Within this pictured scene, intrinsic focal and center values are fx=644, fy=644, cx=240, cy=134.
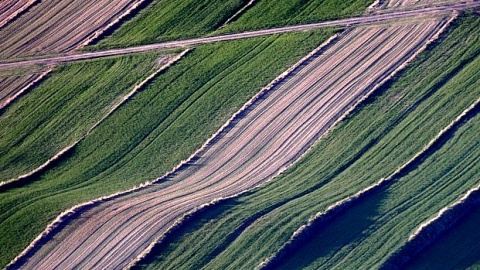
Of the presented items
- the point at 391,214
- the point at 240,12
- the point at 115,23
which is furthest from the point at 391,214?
the point at 115,23

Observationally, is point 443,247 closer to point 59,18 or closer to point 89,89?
point 89,89

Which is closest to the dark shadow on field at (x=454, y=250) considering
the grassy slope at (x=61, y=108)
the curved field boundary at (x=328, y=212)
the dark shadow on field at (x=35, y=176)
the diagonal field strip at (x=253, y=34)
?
the curved field boundary at (x=328, y=212)

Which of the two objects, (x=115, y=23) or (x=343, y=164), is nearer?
(x=343, y=164)

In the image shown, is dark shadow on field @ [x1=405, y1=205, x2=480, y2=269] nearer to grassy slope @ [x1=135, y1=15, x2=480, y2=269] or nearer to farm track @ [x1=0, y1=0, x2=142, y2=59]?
grassy slope @ [x1=135, y1=15, x2=480, y2=269]

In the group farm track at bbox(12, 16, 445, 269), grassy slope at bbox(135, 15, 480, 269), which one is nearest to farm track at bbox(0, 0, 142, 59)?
farm track at bbox(12, 16, 445, 269)

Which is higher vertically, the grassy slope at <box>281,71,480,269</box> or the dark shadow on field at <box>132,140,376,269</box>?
the dark shadow on field at <box>132,140,376,269</box>

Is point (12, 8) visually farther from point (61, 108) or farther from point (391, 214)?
point (391, 214)

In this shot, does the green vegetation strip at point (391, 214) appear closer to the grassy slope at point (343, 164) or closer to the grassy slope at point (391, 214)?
the grassy slope at point (391, 214)
